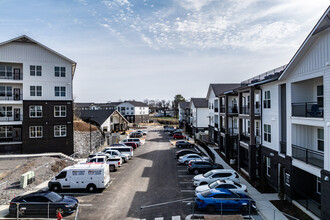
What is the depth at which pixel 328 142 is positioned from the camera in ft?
39.7

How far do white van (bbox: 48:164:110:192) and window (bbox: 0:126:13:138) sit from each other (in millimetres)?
18181

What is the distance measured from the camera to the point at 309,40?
516 inches

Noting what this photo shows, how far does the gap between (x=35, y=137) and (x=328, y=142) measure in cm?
3196

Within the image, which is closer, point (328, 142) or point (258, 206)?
point (328, 142)

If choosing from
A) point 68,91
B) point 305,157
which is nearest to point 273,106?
point 305,157

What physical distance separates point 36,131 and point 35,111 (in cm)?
Result: 265

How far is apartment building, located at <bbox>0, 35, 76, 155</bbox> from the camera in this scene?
30.8m

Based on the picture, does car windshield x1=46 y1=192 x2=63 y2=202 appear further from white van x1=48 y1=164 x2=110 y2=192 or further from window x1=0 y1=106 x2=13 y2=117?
window x1=0 y1=106 x2=13 y2=117

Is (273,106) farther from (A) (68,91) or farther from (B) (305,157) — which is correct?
(A) (68,91)

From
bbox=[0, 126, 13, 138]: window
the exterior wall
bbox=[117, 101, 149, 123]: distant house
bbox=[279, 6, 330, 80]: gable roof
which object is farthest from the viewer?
bbox=[117, 101, 149, 123]: distant house

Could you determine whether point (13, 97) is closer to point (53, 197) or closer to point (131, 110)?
point (53, 197)

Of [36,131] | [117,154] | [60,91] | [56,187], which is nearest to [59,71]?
[60,91]

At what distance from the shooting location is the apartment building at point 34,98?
101ft

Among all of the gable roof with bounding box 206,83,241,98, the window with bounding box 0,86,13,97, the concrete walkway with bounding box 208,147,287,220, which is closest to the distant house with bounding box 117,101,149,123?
the gable roof with bounding box 206,83,241,98
